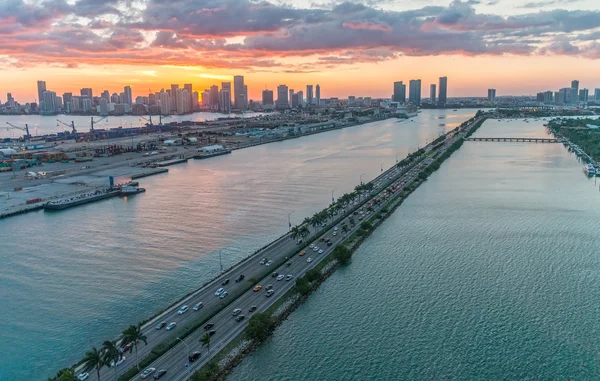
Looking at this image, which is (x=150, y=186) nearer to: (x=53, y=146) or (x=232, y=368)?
(x=232, y=368)

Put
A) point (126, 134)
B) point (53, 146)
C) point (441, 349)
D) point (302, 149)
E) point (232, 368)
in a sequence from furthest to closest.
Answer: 1. point (126, 134)
2. point (53, 146)
3. point (302, 149)
4. point (441, 349)
5. point (232, 368)

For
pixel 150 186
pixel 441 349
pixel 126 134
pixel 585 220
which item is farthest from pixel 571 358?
pixel 126 134

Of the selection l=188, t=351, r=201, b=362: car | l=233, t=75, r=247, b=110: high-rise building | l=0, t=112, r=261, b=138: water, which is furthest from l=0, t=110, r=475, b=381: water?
l=233, t=75, r=247, b=110: high-rise building

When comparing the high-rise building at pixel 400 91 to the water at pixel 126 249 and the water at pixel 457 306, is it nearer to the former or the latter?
the water at pixel 126 249

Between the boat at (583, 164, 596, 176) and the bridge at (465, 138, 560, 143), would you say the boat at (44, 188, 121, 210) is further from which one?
the bridge at (465, 138, 560, 143)

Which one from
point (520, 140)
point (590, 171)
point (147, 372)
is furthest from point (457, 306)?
point (520, 140)

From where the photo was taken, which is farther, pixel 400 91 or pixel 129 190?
pixel 400 91

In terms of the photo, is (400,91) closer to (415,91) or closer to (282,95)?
(415,91)

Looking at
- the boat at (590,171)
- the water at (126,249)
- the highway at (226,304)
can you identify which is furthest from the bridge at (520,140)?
the highway at (226,304)
